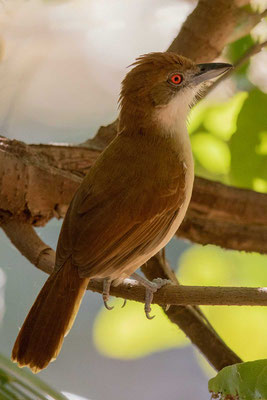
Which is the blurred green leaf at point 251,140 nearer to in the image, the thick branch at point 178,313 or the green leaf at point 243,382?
the thick branch at point 178,313

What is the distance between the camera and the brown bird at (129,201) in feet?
6.08

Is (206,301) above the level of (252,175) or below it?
below

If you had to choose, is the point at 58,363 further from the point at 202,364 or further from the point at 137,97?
the point at 137,97

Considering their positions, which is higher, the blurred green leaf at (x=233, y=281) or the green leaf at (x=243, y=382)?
the blurred green leaf at (x=233, y=281)

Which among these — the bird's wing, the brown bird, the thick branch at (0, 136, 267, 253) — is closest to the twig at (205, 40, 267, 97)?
the brown bird

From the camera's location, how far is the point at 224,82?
3.04 meters

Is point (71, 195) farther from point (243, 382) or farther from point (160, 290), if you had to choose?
point (243, 382)

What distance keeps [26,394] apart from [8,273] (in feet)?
5.52

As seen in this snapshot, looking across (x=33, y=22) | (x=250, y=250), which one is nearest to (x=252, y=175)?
(x=250, y=250)

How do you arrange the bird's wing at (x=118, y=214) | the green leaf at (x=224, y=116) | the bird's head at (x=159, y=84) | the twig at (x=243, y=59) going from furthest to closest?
the green leaf at (x=224, y=116) → the twig at (x=243, y=59) → the bird's head at (x=159, y=84) → the bird's wing at (x=118, y=214)

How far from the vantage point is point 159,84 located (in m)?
2.35

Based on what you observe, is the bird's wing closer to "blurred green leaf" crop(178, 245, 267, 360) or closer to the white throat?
the white throat

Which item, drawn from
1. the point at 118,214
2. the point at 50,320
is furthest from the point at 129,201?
the point at 50,320

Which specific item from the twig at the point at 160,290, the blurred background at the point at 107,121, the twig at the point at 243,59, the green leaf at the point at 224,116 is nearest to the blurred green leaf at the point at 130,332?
the blurred background at the point at 107,121
